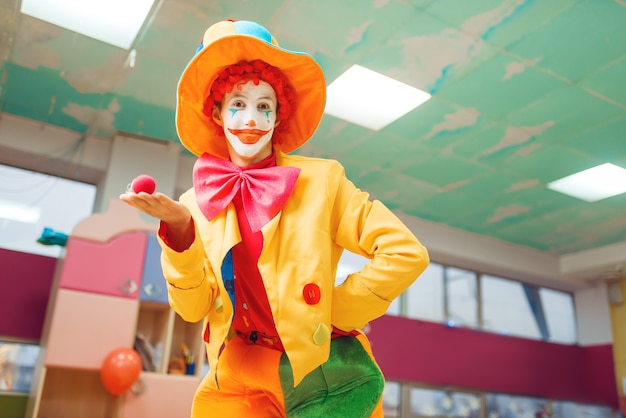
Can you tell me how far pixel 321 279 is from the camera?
4.10 ft

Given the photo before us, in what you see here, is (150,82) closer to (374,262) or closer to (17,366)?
(17,366)

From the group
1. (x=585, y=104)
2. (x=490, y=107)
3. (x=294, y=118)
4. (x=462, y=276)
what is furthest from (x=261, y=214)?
(x=462, y=276)

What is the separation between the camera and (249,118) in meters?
1.43

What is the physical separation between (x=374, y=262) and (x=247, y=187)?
1.14 ft

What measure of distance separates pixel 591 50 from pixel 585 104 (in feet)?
2.15

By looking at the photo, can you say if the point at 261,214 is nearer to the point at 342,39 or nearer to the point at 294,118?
the point at 294,118

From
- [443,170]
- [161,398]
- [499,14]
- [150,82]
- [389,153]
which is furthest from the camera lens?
[443,170]

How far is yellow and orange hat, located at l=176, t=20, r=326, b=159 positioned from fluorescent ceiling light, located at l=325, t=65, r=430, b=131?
233 centimetres

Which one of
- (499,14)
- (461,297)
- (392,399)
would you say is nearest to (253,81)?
(499,14)

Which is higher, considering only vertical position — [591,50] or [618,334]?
[591,50]

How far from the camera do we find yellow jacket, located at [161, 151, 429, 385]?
1223mm

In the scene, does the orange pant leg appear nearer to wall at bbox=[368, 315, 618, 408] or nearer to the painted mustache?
the painted mustache

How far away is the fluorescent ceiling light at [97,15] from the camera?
3361mm

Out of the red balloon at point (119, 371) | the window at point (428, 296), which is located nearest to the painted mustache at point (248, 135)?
the red balloon at point (119, 371)
